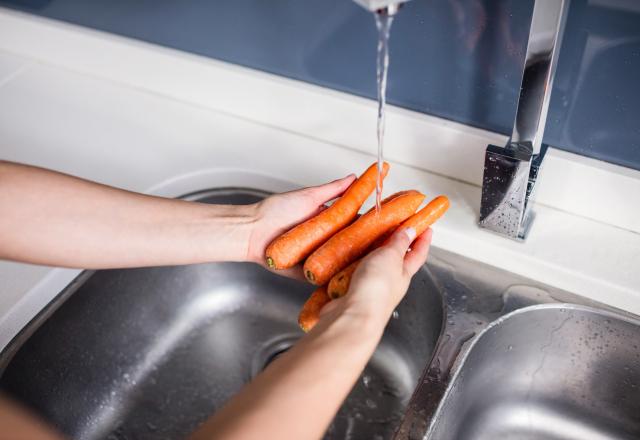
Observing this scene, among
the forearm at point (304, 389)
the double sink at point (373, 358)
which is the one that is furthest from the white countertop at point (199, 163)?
the forearm at point (304, 389)

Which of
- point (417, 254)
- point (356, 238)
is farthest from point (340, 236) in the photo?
point (417, 254)

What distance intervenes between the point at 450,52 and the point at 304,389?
2.00 feet

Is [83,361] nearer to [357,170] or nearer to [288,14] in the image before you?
[357,170]

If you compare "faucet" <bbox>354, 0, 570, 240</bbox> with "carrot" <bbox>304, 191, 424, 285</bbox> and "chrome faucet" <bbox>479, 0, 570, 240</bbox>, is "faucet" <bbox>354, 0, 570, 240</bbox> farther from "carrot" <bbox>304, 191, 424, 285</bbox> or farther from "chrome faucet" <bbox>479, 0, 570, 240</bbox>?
"carrot" <bbox>304, 191, 424, 285</bbox>

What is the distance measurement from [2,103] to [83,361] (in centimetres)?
71

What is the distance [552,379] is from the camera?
982mm

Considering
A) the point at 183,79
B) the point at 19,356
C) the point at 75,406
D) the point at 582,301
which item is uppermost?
the point at 183,79

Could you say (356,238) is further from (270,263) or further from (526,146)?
(526,146)

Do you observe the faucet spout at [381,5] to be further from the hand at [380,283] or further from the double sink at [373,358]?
the double sink at [373,358]

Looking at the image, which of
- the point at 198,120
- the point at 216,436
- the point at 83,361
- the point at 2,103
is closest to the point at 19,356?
the point at 83,361

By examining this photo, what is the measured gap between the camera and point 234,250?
0.95 meters

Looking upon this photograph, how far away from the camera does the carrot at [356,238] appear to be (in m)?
0.89

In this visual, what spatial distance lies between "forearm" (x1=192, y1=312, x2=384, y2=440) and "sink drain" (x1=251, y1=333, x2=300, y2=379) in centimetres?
44

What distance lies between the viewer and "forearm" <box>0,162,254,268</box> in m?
0.87
